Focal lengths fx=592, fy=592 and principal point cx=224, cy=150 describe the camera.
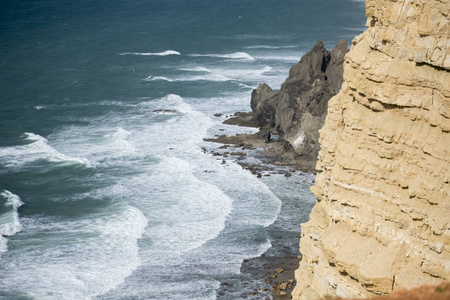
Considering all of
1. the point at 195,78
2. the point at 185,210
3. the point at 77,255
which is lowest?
the point at 195,78

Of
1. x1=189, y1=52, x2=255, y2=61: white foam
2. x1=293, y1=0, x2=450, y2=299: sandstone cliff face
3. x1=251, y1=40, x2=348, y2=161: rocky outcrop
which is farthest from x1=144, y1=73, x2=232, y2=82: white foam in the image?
x1=293, y1=0, x2=450, y2=299: sandstone cliff face

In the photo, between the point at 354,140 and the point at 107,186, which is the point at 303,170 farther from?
the point at 354,140

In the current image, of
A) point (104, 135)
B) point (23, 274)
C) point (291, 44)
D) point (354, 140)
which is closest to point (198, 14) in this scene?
point (291, 44)

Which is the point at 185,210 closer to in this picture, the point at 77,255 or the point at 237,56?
the point at 77,255

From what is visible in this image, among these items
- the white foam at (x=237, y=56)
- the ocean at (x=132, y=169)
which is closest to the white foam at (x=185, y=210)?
the ocean at (x=132, y=169)

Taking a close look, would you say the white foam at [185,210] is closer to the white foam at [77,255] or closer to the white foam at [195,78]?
the white foam at [77,255]

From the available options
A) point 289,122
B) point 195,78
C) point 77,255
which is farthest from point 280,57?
point 77,255
